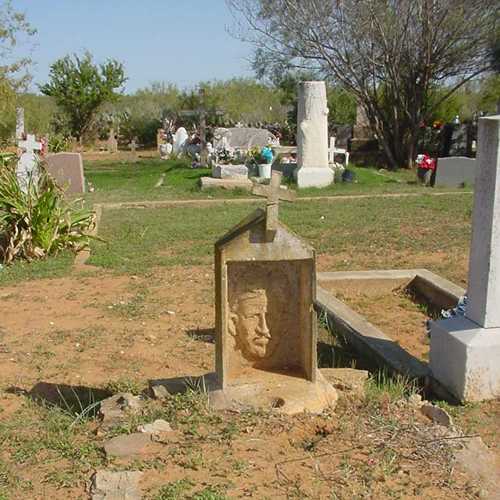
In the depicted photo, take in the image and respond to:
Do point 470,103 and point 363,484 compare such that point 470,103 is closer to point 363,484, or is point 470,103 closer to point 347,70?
point 347,70

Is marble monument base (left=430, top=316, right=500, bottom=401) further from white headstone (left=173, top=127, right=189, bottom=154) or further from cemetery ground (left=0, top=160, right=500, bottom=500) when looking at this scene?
white headstone (left=173, top=127, right=189, bottom=154)

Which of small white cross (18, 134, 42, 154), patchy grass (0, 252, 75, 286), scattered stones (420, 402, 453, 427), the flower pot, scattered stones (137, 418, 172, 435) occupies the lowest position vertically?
patchy grass (0, 252, 75, 286)

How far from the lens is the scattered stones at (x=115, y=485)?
2.91 metres

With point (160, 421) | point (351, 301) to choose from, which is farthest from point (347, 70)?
point (160, 421)

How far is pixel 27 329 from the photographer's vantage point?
5.87 metres

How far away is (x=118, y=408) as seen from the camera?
3824 millimetres

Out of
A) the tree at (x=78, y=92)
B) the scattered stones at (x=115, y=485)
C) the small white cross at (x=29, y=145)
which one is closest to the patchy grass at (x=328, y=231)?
the small white cross at (x=29, y=145)

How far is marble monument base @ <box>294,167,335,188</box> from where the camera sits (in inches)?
619

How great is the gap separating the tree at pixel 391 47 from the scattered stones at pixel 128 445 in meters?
16.7

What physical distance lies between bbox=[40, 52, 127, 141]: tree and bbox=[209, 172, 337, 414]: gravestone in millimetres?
31008

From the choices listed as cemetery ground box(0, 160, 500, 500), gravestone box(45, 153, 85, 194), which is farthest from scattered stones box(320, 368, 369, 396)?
gravestone box(45, 153, 85, 194)

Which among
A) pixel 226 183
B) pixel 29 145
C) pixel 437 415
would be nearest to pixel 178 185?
pixel 226 183

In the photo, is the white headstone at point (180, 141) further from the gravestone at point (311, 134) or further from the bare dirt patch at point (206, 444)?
the bare dirt patch at point (206, 444)

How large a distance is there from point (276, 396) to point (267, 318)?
48 centimetres
